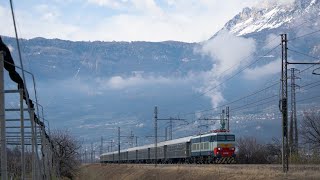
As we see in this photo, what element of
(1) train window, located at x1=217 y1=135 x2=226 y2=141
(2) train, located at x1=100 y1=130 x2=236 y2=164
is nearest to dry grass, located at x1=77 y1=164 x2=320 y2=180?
(2) train, located at x1=100 y1=130 x2=236 y2=164

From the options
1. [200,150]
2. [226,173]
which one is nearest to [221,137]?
[200,150]

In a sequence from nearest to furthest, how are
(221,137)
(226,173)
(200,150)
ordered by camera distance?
(226,173) < (221,137) < (200,150)

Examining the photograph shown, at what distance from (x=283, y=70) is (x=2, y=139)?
32679 millimetres

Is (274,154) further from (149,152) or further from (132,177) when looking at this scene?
(149,152)

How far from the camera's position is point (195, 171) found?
178ft

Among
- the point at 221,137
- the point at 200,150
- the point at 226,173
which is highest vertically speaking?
the point at 221,137

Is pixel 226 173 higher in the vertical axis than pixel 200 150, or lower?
lower

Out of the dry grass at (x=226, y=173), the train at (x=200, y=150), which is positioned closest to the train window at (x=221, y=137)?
the train at (x=200, y=150)

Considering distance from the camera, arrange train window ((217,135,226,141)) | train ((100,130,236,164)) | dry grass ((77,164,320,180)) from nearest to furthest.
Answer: dry grass ((77,164,320,180)) → train window ((217,135,226,141)) → train ((100,130,236,164))

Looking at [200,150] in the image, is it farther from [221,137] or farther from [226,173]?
[226,173]

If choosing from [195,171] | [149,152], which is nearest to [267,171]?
[195,171]

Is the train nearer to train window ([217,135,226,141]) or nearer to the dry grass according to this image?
train window ([217,135,226,141])

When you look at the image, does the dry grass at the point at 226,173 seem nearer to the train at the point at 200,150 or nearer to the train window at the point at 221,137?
the train at the point at 200,150

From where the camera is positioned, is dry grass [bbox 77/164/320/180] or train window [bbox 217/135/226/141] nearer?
dry grass [bbox 77/164/320/180]
